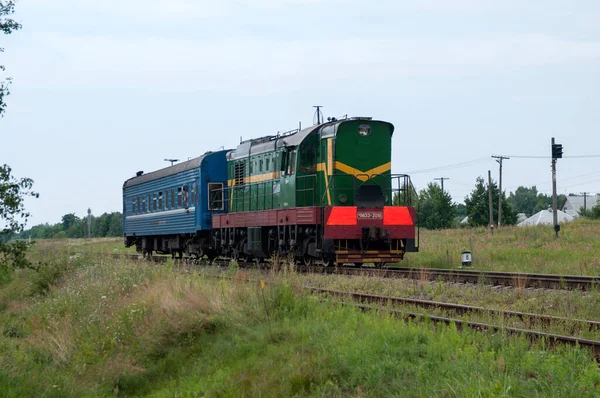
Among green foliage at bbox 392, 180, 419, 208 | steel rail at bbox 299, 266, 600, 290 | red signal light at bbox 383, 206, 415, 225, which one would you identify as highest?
green foliage at bbox 392, 180, 419, 208

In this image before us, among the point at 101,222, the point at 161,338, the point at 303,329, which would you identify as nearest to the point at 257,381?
the point at 303,329

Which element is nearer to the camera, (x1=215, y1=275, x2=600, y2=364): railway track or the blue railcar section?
(x1=215, y1=275, x2=600, y2=364): railway track

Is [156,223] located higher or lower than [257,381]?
higher

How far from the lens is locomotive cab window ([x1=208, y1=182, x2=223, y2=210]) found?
25.5 metres

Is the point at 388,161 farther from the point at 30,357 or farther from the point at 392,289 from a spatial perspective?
the point at 30,357

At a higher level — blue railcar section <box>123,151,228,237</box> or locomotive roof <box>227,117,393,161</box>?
locomotive roof <box>227,117,393,161</box>

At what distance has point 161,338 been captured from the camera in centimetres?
1149

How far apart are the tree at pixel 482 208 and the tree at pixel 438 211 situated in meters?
3.37

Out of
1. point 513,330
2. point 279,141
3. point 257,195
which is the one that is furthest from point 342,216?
point 513,330

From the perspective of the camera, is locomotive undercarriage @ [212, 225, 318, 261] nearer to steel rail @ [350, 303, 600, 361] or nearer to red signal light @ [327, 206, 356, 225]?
red signal light @ [327, 206, 356, 225]

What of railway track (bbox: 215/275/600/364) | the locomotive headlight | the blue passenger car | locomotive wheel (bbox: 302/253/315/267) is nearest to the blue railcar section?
the blue passenger car

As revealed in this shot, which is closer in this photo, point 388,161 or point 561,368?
point 561,368

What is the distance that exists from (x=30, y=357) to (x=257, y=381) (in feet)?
19.2

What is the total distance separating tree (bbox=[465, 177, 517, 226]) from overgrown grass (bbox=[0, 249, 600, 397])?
69604 mm
